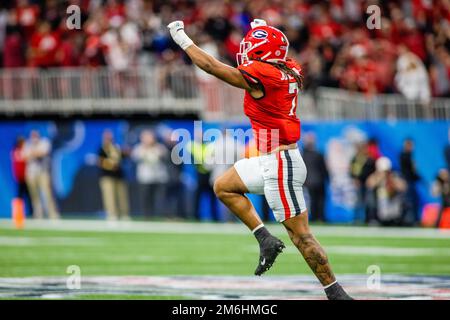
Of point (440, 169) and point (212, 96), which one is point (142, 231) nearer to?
point (212, 96)

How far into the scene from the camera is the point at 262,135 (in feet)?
29.2

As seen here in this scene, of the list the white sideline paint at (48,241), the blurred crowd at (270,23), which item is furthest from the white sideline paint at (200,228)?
the blurred crowd at (270,23)

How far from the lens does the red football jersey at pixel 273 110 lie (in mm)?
8742

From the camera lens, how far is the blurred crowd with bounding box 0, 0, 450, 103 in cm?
2200

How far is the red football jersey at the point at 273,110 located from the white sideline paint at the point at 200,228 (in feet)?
34.2

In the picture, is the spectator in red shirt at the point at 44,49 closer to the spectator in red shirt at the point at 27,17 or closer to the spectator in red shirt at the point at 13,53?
the spectator in red shirt at the point at 13,53

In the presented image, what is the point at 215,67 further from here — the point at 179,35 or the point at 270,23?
the point at 270,23

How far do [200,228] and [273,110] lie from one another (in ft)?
42.2

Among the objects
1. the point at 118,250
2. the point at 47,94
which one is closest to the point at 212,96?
the point at 47,94

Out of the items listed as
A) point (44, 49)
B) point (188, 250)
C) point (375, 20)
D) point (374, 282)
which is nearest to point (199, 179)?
point (44, 49)

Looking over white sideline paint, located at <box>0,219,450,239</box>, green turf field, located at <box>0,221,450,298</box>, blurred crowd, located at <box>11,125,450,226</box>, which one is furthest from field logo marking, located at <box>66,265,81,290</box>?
blurred crowd, located at <box>11,125,450,226</box>

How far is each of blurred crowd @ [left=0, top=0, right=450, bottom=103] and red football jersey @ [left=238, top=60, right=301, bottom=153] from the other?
13110 millimetres

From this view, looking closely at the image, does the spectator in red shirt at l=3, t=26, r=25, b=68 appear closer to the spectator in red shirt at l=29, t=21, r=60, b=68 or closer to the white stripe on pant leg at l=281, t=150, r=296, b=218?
the spectator in red shirt at l=29, t=21, r=60, b=68
